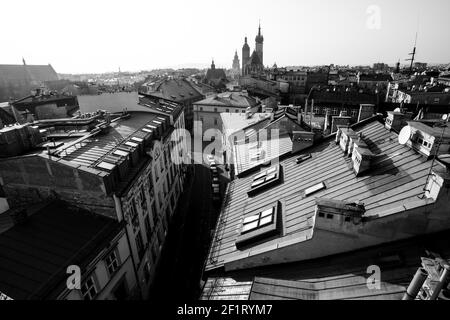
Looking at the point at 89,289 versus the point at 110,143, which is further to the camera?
the point at 110,143

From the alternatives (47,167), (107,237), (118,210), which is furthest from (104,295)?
(47,167)

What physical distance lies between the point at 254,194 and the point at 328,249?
8.24 meters

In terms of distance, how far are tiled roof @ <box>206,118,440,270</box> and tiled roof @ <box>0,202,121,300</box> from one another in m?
7.39

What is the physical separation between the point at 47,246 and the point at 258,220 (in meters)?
12.3

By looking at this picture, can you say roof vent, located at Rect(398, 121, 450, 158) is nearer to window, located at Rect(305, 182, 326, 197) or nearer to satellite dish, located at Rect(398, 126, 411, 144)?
satellite dish, located at Rect(398, 126, 411, 144)

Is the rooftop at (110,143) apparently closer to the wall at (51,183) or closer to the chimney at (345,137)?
the wall at (51,183)

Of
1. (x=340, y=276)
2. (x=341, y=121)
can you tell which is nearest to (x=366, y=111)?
(x=341, y=121)

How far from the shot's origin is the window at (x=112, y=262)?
1748 cm

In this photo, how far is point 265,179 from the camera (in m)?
21.0

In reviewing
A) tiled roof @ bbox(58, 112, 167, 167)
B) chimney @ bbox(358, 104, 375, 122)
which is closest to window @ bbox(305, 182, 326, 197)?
chimney @ bbox(358, 104, 375, 122)

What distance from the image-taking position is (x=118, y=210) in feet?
60.4

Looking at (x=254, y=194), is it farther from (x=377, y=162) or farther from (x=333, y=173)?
(x=377, y=162)

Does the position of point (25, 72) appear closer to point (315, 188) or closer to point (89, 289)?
point (89, 289)

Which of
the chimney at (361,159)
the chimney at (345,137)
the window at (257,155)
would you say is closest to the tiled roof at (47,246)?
the window at (257,155)
